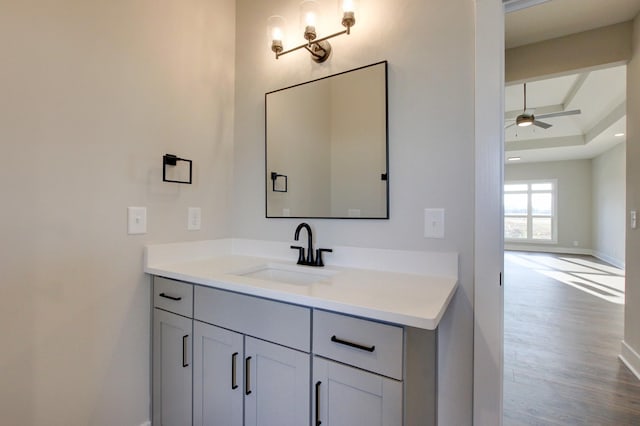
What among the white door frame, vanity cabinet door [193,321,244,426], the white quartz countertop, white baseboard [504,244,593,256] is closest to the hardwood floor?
the white door frame

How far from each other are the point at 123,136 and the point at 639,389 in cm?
358

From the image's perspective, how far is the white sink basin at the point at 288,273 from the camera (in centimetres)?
149

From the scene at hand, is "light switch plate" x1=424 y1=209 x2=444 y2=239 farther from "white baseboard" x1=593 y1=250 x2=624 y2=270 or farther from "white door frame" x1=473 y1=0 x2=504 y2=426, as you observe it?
"white baseboard" x1=593 y1=250 x2=624 y2=270

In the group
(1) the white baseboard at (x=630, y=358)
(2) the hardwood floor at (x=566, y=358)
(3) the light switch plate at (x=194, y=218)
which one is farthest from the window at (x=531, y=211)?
(3) the light switch plate at (x=194, y=218)

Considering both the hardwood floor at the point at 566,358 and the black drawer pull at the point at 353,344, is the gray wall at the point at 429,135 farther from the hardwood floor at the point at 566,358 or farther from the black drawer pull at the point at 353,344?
the hardwood floor at the point at 566,358

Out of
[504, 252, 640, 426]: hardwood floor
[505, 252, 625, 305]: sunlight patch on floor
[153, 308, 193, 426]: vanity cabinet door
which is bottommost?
[504, 252, 640, 426]: hardwood floor

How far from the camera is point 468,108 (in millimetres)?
1237

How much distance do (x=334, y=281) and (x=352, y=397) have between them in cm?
44

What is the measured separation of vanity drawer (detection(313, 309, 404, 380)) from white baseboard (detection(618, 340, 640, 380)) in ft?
8.52

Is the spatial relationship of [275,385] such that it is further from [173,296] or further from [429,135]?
[429,135]

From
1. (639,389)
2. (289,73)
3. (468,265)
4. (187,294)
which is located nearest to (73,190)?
(187,294)

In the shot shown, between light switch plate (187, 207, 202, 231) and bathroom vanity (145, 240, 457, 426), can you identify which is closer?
bathroom vanity (145, 240, 457, 426)

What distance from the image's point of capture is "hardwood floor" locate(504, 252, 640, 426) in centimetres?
179

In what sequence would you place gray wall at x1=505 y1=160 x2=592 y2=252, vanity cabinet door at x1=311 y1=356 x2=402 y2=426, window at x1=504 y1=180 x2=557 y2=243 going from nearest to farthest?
vanity cabinet door at x1=311 y1=356 x2=402 y2=426 → gray wall at x1=505 y1=160 x2=592 y2=252 → window at x1=504 y1=180 x2=557 y2=243
